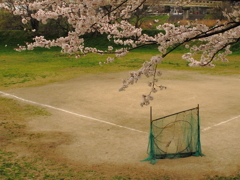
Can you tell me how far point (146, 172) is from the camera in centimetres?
723

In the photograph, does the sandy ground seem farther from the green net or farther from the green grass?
the green grass

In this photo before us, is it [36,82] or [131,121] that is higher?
[36,82]

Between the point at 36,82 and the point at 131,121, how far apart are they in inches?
324

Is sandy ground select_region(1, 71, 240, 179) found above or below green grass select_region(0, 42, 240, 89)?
below

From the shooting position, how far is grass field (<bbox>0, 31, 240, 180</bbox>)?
23.8ft

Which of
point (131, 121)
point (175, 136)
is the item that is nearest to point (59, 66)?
point (131, 121)

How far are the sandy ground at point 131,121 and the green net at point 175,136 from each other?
209mm

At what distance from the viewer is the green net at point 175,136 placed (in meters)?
7.78

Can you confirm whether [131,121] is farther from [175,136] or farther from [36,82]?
[36,82]

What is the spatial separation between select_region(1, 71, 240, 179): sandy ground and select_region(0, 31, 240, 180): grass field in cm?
49

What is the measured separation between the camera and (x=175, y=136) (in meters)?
7.91

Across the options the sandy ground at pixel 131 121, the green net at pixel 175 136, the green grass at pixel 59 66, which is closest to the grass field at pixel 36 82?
the green grass at pixel 59 66

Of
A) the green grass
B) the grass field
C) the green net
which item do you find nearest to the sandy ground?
the green net

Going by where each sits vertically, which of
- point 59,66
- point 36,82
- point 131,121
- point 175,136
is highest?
point 59,66
